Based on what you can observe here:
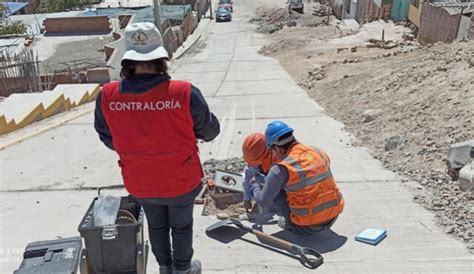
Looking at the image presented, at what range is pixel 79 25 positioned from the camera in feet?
100

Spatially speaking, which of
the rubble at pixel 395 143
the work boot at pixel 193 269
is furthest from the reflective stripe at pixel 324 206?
the rubble at pixel 395 143

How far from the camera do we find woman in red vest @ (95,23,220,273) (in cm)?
246

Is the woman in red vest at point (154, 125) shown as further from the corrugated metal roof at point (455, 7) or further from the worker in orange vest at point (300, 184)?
the corrugated metal roof at point (455, 7)

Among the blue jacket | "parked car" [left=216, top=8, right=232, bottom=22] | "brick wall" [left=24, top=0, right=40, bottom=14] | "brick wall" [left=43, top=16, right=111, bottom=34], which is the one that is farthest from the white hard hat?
"brick wall" [left=24, top=0, right=40, bottom=14]

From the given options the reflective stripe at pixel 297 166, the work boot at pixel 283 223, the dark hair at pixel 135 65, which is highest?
the dark hair at pixel 135 65

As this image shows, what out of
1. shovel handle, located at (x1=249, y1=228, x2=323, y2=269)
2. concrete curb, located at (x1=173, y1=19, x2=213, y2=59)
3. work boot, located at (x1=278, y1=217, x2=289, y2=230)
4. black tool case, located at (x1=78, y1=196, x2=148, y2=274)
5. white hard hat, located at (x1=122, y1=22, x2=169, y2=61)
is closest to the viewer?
white hard hat, located at (x1=122, y1=22, x2=169, y2=61)

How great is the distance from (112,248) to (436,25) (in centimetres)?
1882

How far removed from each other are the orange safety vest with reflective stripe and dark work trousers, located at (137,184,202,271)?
38.7 inches

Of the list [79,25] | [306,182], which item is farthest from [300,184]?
[79,25]

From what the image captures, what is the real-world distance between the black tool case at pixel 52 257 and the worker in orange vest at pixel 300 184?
1.53m

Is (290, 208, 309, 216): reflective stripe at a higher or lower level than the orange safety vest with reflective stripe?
lower

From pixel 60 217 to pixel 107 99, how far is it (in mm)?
2527

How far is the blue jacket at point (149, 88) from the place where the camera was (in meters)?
2.46

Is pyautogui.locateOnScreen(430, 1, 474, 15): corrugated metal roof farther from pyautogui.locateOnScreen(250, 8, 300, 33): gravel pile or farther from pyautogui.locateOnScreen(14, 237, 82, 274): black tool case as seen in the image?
pyautogui.locateOnScreen(14, 237, 82, 274): black tool case
